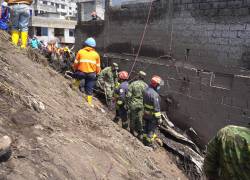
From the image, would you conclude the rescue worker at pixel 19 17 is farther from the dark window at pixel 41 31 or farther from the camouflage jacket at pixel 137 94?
the dark window at pixel 41 31

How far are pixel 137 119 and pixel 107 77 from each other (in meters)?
2.20

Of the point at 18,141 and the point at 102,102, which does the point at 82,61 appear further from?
the point at 18,141

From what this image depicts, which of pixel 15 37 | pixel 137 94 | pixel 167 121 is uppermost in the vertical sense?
pixel 15 37

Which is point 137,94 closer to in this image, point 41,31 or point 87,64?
point 87,64

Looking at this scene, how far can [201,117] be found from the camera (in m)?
8.64

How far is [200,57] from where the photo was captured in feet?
28.7

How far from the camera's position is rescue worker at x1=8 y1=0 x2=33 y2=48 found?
7.46 meters

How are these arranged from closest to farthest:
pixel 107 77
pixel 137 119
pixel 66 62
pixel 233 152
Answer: pixel 233 152, pixel 137 119, pixel 107 77, pixel 66 62

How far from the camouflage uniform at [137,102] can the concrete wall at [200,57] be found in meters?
1.63

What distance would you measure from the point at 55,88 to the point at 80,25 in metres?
8.61

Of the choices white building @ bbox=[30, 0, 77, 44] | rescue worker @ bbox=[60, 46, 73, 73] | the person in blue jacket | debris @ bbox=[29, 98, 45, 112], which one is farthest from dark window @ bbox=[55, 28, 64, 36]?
debris @ bbox=[29, 98, 45, 112]

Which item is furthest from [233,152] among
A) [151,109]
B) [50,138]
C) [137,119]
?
[137,119]

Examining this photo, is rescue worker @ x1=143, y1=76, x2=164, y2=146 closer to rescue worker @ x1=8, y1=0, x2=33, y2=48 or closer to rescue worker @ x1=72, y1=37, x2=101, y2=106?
rescue worker @ x1=72, y1=37, x2=101, y2=106

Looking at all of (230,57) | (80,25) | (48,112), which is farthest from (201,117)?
(80,25)
